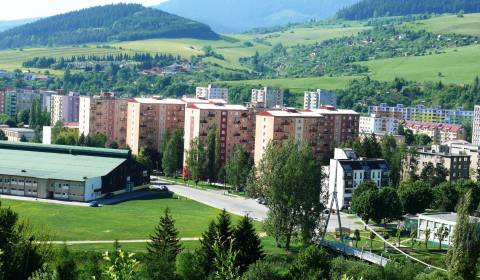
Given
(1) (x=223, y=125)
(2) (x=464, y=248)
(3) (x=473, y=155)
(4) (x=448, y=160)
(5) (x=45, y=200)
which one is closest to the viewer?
(2) (x=464, y=248)

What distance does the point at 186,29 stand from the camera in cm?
16912

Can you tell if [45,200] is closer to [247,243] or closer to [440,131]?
[247,243]

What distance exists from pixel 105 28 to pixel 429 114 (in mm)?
95589

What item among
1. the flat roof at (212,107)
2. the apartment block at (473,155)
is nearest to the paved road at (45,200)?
the flat roof at (212,107)

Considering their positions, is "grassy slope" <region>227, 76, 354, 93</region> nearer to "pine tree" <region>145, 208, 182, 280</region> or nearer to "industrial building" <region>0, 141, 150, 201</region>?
"industrial building" <region>0, 141, 150, 201</region>

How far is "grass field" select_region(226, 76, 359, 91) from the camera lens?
344 ft

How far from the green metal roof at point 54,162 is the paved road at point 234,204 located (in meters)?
4.20

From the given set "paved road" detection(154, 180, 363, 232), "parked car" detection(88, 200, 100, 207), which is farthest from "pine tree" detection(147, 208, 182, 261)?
"parked car" detection(88, 200, 100, 207)

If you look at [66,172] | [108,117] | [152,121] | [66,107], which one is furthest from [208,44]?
[66,172]

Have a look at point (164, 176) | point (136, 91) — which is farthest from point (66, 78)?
point (164, 176)

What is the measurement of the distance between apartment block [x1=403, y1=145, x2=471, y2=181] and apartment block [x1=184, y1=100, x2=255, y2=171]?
34.4ft

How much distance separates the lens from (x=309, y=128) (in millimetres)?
53812

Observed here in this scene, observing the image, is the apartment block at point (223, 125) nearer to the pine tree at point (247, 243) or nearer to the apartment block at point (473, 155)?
the apartment block at point (473, 155)

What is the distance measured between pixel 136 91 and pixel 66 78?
37.5 ft
